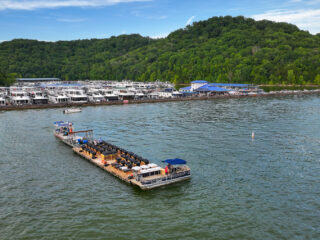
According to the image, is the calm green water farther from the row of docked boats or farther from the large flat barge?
the row of docked boats

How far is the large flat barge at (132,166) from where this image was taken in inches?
1117

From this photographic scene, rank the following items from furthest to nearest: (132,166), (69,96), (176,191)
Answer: (69,96) → (132,166) → (176,191)

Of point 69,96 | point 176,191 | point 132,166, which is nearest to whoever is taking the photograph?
point 176,191

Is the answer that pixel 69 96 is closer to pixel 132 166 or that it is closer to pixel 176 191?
pixel 132 166

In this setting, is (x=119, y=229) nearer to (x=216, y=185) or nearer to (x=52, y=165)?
(x=216, y=185)

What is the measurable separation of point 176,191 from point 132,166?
683 centimetres

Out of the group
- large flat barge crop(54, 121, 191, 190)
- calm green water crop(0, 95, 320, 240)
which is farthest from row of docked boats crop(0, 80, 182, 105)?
large flat barge crop(54, 121, 191, 190)

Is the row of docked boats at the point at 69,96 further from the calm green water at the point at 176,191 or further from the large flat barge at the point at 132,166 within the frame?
the large flat barge at the point at 132,166

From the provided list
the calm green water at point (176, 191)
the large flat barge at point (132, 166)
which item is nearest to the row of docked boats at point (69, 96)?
the calm green water at point (176, 191)

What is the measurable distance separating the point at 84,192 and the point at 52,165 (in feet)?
32.7

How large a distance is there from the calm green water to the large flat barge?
32.8 inches

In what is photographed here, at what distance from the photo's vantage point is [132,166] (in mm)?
31766

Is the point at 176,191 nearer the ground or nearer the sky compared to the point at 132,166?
nearer the ground

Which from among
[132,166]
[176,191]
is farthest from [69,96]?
[176,191]
